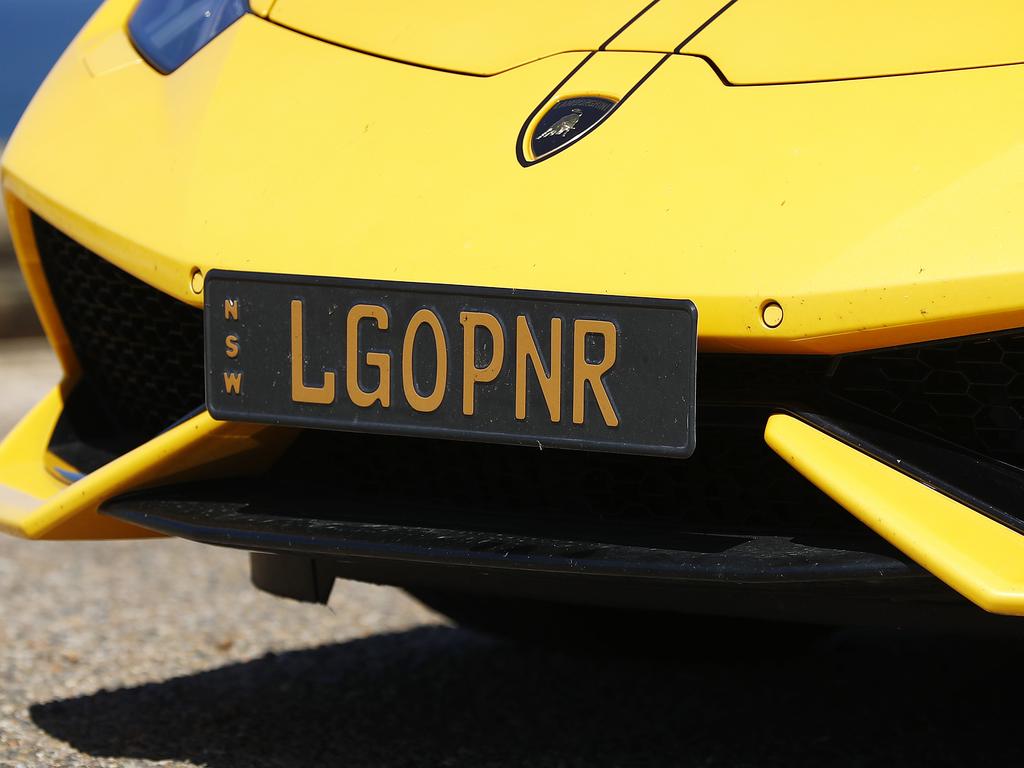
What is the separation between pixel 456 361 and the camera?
1854 mm

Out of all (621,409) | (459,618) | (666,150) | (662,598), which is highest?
(666,150)

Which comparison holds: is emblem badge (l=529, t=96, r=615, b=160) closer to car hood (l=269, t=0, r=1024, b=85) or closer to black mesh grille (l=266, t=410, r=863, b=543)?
car hood (l=269, t=0, r=1024, b=85)

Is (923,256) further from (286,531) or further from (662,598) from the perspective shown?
(286,531)

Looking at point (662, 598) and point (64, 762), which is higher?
point (662, 598)

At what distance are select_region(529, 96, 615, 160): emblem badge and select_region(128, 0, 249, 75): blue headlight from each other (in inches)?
22.9

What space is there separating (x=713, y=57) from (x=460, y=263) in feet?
1.31

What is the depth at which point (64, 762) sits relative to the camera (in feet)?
7.55

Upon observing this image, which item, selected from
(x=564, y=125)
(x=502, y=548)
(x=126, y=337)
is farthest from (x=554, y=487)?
(x=126, y=337)

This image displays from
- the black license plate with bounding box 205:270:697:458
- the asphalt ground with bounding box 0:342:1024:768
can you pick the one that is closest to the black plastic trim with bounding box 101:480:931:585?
the black license plate with bounding box 205:270:697:458

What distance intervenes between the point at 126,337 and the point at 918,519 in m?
1.19

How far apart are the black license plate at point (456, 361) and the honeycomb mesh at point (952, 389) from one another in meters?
0.21

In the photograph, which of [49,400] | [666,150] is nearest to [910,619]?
[666,150]

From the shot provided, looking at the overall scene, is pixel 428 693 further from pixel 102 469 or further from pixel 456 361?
pixel 456 361

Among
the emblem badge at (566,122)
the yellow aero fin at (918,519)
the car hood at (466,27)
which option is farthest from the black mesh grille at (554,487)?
the car hood at (466,27)
